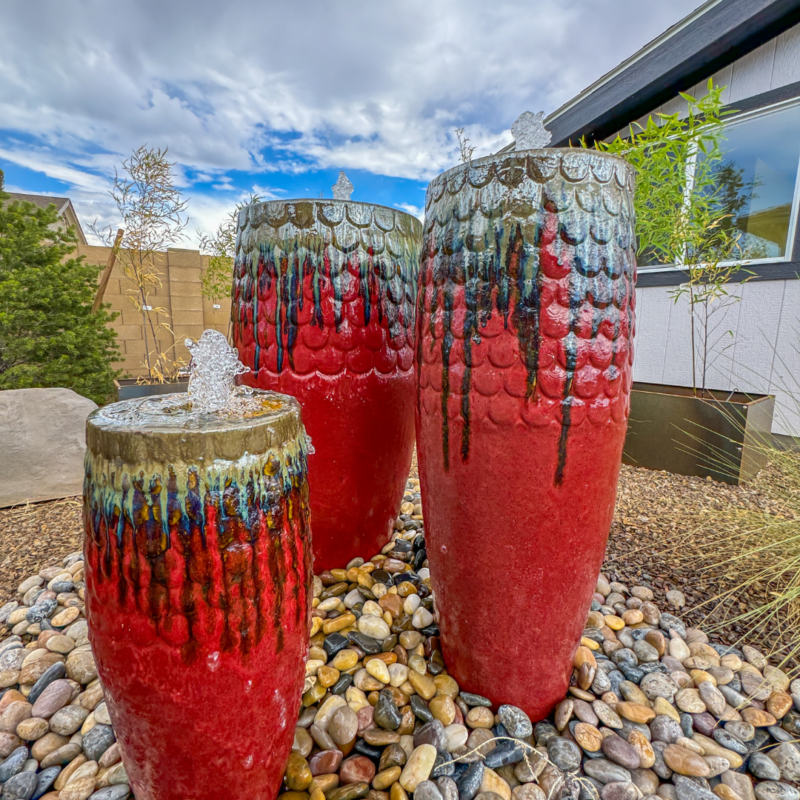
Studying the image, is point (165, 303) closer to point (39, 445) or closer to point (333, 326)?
point (39, 445)

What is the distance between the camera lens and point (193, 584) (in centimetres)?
74

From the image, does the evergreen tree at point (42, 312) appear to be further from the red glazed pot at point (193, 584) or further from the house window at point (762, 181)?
the house window at point (762, 181)

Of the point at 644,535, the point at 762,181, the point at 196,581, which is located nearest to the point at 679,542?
the point at 644,535

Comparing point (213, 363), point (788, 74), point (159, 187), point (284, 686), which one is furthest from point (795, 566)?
point (159, 187)

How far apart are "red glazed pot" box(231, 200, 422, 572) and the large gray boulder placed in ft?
6.52

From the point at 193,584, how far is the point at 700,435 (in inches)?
127

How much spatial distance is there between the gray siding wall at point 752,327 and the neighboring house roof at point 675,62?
0.37 feet

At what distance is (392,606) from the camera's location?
1.51 meters

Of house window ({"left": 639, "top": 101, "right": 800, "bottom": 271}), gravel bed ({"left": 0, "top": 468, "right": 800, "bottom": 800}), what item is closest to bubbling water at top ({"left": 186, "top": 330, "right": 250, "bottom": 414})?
gravel bed ({"left": 0, "top": 468, "right": 800, "bottom": 800})

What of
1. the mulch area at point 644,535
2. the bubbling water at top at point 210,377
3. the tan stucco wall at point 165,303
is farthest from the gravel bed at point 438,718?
the tan stucco wall at point 165,303

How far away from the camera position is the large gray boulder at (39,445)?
9.06 ft

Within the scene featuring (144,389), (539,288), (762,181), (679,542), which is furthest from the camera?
(144,389)

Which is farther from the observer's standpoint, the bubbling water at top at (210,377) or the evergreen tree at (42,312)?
the evergreen tree at (42,312)

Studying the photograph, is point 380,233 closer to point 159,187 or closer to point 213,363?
point 213,363
